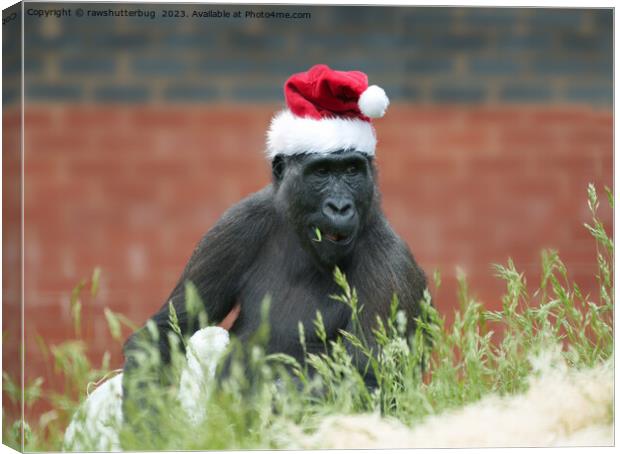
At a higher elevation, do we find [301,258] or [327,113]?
[327,113]

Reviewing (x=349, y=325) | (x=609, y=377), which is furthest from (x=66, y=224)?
(x=609, y=377)

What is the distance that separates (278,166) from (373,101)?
47 centimetres

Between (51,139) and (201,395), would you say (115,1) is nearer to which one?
(51,139)

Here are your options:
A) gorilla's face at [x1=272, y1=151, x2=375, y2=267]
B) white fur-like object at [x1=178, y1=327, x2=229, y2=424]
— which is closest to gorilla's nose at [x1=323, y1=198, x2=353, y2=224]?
gorilla's face at [x1=272, y1=151, x2=375, y2=267]

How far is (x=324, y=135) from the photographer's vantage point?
15.4ft

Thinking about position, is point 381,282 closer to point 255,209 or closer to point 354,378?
point 255,209

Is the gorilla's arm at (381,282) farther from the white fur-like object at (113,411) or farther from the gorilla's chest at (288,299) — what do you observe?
the white fur-like object at (113,411)

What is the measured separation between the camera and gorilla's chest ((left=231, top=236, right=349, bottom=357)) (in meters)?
4.88

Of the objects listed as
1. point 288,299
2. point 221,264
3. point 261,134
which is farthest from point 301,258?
point 261,134

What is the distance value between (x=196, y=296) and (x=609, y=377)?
1.37m

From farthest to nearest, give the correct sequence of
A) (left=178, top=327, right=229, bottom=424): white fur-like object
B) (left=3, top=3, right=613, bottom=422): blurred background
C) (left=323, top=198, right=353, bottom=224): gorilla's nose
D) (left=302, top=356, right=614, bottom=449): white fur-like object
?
(left=3, top=3, right=613, bottom=422): blurred background → (left=323, top=198, right=353, bottom=224): gorilla's nose → (left=302, top=356, right=614, bottom=449): white fur-like object → (left=178, top=327, right=229, bottom=424): white fur-like object

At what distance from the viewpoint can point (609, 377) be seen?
4.52 meters

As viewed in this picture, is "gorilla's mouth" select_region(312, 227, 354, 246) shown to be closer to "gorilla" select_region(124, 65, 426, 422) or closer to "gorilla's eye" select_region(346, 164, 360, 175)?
"gorilla" select_region(124, 65, 426, 422)

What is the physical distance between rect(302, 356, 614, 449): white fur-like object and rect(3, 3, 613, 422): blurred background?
735mm
